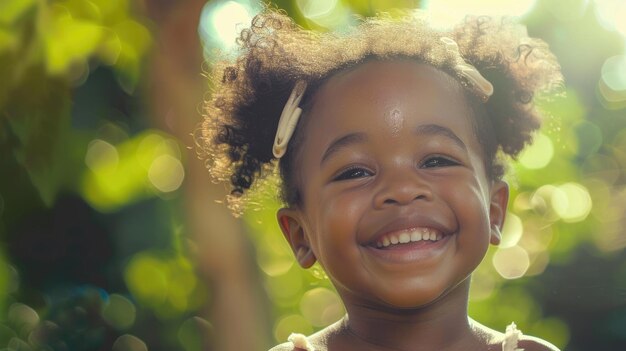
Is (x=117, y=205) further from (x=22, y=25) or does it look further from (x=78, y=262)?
(x=22, y=25)

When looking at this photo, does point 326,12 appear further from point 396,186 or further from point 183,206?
point 396,186

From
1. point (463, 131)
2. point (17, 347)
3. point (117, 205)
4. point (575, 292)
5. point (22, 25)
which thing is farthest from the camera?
point (575, 292)

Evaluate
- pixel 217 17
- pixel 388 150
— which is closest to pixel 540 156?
pixel 217 17

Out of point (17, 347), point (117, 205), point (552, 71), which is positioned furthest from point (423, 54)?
point (117, 205)

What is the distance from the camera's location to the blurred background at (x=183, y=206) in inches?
210

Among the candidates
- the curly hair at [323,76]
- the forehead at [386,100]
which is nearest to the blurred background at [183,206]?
the curly hair at [323,76]

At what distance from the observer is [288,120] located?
3457 millimetres

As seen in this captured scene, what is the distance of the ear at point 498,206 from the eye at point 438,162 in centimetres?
38

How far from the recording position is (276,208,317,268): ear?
3520 mm

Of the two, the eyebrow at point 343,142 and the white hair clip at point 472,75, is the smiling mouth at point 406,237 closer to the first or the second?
the eyebrow at point 343,142

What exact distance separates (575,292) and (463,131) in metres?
4.78

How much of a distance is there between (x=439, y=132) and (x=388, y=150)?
18 cm

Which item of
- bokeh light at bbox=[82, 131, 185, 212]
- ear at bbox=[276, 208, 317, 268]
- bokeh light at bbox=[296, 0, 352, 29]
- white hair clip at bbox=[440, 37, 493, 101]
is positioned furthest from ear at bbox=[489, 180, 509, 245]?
bokeh light at bbox=[82, 131, 185, 212]

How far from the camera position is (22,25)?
4605mm
